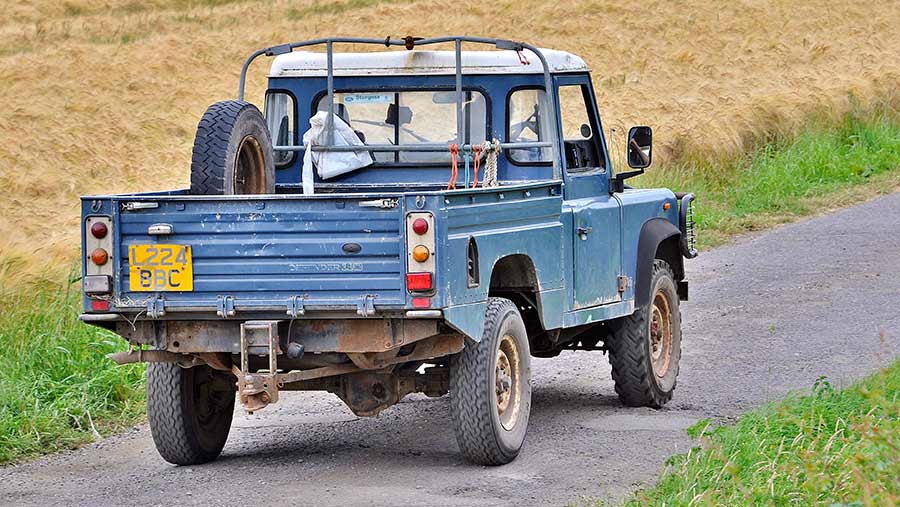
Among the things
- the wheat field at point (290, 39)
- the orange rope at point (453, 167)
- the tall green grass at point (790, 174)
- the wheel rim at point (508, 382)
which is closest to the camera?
the wheel rim at point (508, 382)

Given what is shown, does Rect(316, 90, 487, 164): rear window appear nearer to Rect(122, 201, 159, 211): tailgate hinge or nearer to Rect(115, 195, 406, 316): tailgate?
Rect(115, 195, 406, 316): tailgate

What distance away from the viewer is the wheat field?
21250 millimetres

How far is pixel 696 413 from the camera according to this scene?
923cm

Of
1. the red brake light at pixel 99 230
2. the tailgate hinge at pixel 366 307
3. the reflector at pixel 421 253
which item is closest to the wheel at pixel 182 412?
the red brake light at pixel 99 230

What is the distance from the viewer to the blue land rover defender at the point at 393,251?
7.21 metres

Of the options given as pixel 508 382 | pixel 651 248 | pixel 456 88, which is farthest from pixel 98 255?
pixel 651 248

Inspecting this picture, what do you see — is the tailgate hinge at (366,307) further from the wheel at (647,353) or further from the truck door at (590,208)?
the wheel at (647,353)

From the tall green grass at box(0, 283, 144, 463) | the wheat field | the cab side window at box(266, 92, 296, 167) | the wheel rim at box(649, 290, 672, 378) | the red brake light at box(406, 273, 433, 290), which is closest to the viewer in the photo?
the red brake light at box(406, 273, 433, 290)

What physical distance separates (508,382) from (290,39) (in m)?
25.7

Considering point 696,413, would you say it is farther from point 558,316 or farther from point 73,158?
point 73,158

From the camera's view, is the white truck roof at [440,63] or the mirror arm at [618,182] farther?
the mirror arm at [618,182]

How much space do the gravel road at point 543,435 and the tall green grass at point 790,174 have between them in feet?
14.7

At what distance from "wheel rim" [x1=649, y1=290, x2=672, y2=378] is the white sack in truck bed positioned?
2.06m

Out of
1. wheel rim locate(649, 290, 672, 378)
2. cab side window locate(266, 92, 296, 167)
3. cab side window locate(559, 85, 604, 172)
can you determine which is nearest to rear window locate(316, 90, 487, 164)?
cab side window locate(266, 92, 296, 167)
